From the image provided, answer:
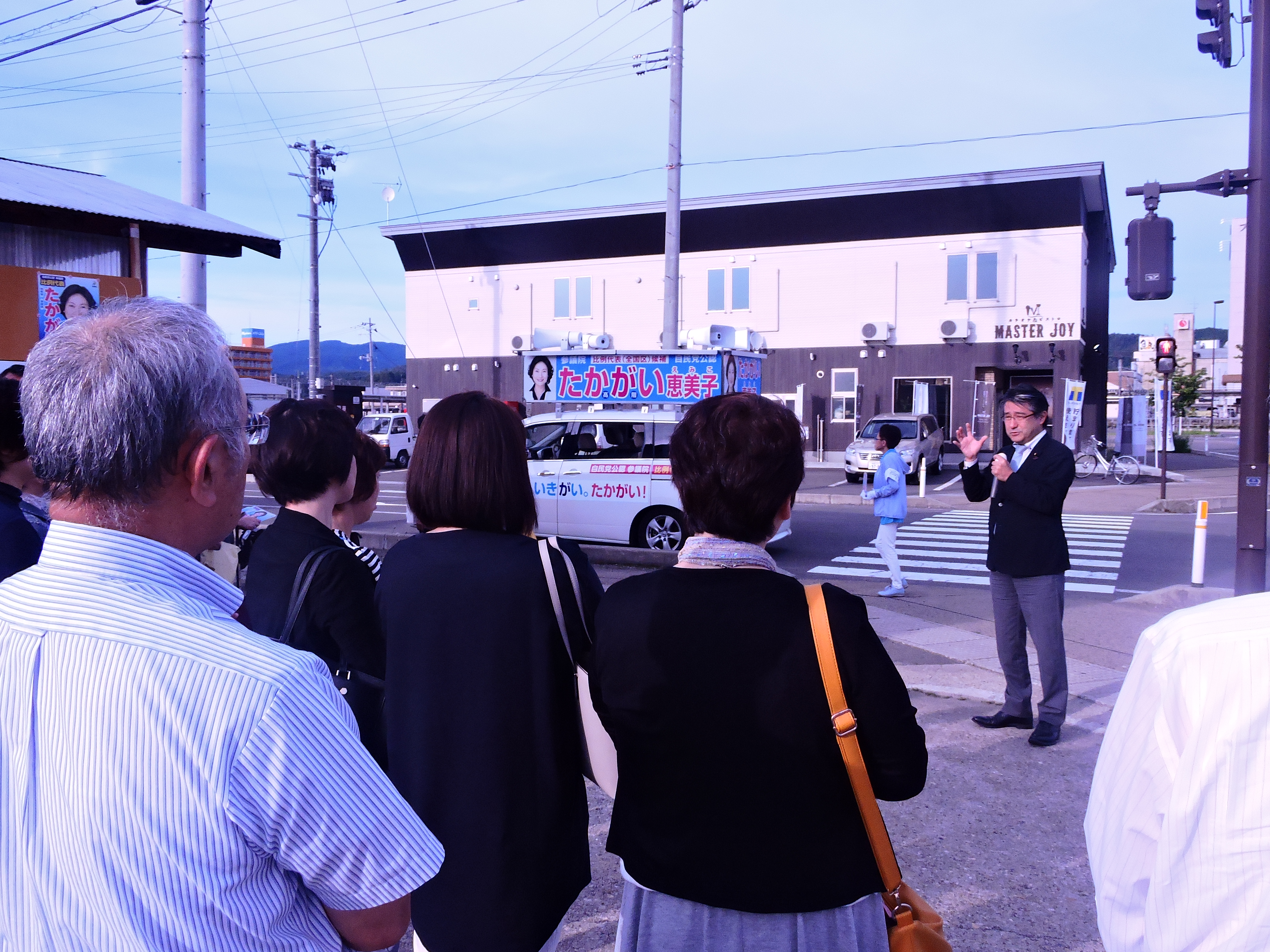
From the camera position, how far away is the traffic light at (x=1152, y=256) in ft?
24.1

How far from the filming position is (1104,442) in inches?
1236

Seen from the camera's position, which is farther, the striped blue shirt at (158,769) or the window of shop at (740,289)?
the window of shop at (740,289)

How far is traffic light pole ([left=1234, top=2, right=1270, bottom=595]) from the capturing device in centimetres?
653

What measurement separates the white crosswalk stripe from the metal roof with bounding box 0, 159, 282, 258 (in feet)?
24.8

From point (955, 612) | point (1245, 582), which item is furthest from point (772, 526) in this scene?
point (955, 612)

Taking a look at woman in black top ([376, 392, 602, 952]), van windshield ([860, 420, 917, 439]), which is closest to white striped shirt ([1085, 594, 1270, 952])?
woman in black top ([376, 392, 602, 952])

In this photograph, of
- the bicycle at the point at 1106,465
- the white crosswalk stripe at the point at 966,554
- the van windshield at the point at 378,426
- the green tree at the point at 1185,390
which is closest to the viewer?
the white crosswalk stripe at the point at 966,554

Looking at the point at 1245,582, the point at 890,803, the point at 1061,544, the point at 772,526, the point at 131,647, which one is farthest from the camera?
the point at 1245,582

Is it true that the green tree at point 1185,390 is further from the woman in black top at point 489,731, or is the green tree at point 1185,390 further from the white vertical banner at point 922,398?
the woman in black top at point 489,731

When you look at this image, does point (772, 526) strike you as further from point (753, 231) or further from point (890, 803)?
point (753, 231)

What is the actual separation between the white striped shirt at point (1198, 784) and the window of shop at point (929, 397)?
28.9 metres

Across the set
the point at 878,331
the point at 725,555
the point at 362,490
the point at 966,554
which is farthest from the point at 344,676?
the point at 878,331

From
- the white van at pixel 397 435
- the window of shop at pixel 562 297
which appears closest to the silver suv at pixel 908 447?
the window of shop at pixel 562 297

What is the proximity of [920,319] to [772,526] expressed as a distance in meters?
29.5
